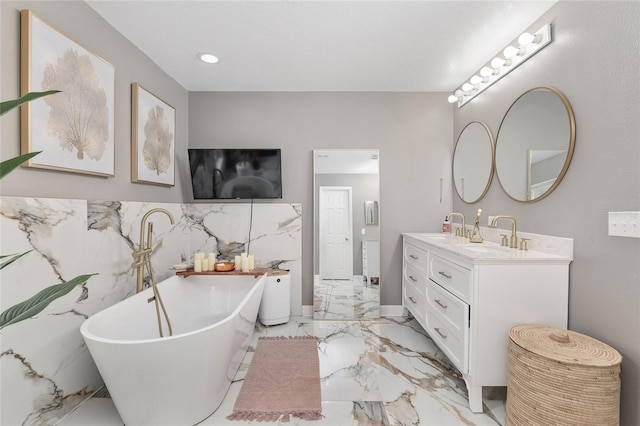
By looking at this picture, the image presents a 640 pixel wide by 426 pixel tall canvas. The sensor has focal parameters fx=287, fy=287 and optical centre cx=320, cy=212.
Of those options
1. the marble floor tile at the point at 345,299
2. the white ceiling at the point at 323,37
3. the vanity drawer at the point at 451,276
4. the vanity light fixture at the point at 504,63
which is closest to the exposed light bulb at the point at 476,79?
the vanity light fixture at the point at 504,63

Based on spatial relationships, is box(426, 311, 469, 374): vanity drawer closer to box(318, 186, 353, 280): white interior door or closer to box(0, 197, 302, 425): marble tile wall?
box(318, 186, 353, 280): white interior door

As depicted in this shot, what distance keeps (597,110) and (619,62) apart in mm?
221

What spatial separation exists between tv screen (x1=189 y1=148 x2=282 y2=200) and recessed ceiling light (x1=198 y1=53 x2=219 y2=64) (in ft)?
2.67

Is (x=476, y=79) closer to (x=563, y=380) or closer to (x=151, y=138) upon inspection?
(x=563, y=380)

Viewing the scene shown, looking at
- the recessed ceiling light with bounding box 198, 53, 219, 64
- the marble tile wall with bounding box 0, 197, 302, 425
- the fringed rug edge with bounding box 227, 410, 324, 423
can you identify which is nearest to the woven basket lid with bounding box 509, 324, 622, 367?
the fringed rug edge with bounding box 227, 410, 324, 423

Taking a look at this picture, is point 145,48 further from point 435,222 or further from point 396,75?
point 435,222

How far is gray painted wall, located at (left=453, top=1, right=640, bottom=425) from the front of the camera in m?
1.32

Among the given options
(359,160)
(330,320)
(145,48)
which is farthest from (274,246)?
(145,48)

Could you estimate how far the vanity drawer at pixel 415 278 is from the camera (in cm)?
240

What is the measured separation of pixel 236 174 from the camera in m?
2.98

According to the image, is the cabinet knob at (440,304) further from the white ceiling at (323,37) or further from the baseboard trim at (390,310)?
the white ceiling at (323,37)

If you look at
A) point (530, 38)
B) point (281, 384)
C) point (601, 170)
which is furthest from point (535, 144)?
point (281, 384)

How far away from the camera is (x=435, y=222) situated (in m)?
3.16

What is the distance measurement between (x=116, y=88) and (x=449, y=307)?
2774mm
